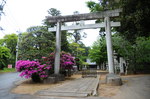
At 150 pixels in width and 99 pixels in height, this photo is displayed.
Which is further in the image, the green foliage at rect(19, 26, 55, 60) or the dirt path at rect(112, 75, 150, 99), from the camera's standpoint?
the green foliage at rect(19, 26, 55, 60)

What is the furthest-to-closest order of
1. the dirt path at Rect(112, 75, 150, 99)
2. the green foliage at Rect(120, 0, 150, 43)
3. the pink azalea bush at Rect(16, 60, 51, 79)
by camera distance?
the pink azalea bush at Rect(16, 60, 51, 79) < the green foliage at Rect(120, 0, 150, 43) < the dirt path at Rect(112, 75, 150, 99)

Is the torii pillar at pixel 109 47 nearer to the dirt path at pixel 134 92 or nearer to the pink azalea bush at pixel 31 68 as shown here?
the dirt path at pixel 134 92

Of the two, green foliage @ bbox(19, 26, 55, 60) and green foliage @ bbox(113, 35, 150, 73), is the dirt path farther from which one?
green foliage @ bbox(113, 35, 150, 73)

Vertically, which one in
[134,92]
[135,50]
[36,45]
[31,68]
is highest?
[36,45]

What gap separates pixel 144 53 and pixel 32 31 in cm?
1374

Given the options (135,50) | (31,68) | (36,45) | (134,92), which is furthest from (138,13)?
(135,50)

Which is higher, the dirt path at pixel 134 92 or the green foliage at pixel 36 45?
the green foliage at pixel 36 45

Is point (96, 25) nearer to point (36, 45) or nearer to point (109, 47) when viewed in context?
point (109, 47)

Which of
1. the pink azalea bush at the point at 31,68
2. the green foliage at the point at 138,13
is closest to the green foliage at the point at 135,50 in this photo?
the green foliage at the point at 138,13

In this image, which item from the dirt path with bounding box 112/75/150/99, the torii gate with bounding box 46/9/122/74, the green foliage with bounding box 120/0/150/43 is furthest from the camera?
the torii gate with bounding box 46/9/122/74

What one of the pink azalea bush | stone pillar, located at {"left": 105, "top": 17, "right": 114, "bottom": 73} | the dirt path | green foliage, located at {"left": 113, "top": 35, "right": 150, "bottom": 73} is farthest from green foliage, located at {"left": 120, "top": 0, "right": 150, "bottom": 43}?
green foliage, located at {"left": 113, "top": 35, "right": 150, "bottom": 73}

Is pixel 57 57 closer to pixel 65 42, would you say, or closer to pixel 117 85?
pixel 117 85

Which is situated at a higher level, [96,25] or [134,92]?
[96,25]

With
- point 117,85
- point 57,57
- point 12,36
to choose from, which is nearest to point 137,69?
point 117,85
